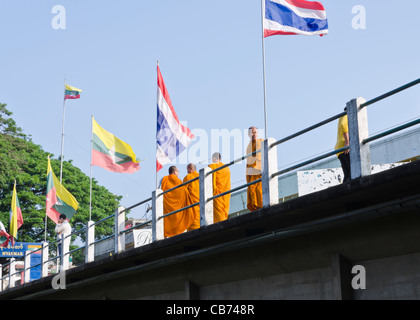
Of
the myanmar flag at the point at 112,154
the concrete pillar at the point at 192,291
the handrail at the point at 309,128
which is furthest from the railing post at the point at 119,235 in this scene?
the handrail at the point at 309,128

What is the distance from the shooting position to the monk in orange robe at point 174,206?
13930 mm

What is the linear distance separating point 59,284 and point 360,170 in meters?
11.7

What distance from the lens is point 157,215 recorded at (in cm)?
1378

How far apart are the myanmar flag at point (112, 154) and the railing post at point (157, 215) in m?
4.94

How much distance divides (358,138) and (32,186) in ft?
122

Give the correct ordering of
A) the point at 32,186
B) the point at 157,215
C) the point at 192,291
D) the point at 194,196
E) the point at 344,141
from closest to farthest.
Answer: the point at 344,141
the point at 192,291
the point at 157,215
the point at 194,196
the point at 32,186

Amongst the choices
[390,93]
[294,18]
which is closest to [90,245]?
[294,18]

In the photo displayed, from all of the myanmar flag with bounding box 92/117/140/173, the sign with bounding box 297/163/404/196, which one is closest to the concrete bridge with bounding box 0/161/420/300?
the sign with bounding box 297/163/404/196

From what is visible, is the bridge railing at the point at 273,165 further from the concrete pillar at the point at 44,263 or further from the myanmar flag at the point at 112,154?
the concrete pillar at the point at 44,263

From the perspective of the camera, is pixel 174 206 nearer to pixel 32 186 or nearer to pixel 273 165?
pixel 273 165

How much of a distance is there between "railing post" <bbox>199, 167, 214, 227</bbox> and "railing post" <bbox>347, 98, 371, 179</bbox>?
3.75 meters
